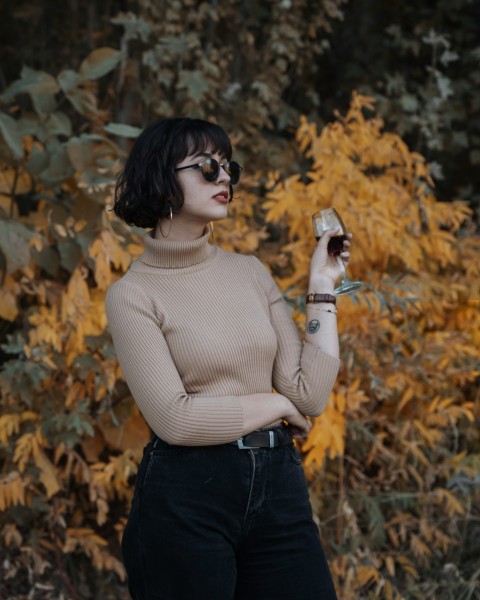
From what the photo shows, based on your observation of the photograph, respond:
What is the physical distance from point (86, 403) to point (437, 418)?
1412 mm

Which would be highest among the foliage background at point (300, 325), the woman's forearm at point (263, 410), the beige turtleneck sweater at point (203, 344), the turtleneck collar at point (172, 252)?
the turtleneck collar at point (172, 252)

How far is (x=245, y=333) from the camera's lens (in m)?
1.98

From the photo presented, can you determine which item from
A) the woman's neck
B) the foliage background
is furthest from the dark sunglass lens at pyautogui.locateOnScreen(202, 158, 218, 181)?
the foliage background

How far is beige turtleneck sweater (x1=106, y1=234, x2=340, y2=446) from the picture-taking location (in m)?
1.87

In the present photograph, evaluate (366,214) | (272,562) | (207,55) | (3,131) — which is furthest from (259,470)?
(207,55)

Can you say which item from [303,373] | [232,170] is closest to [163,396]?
[303,373]

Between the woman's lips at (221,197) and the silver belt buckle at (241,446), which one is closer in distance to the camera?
the silver belt buckle at (241,446)

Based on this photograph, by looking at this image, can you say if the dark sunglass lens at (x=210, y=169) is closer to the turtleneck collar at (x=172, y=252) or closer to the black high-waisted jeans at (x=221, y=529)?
the turtleneck collar at (x=172, y=252)

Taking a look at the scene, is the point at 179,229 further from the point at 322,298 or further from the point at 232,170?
the point at 322,298

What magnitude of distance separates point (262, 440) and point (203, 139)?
0.68 metres

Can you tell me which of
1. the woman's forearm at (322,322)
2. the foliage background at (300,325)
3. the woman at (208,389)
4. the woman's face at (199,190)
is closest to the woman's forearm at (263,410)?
the woman at (208,389)

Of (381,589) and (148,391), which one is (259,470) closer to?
(148,391)

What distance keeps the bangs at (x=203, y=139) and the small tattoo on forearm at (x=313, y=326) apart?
0.43m

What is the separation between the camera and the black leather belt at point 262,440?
1.91m
